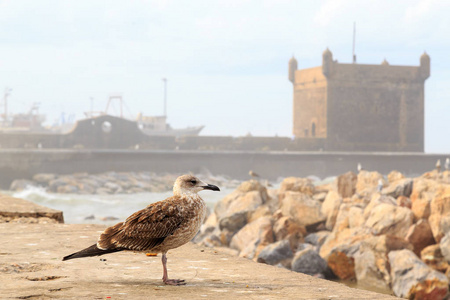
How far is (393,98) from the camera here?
149 feet

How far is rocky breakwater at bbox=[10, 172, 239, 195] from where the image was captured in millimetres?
31688

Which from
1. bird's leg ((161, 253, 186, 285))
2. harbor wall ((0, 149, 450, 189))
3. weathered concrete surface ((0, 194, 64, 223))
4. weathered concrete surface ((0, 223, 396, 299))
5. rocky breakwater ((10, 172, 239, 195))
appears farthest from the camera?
harbor wall ((0, 149, 450, 189))

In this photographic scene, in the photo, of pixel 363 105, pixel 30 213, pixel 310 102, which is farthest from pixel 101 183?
pixel 30 213

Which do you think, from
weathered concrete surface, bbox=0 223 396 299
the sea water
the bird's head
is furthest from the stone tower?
the bird's head

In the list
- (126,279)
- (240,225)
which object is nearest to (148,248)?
(126,279)

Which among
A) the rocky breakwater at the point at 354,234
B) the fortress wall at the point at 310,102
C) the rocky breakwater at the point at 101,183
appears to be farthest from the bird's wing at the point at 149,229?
the fortress wall at the point at 310,102

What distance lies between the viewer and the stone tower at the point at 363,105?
44.1 meters

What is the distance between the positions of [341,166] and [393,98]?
27.6 feet

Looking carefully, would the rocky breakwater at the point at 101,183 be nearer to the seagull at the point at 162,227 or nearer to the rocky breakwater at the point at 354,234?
the rocky breakwater at the point at 354,234

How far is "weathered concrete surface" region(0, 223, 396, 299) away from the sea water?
17.1 m

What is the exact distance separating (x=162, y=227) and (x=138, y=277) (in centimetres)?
47

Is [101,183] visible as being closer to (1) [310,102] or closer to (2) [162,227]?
(1) [310,102]

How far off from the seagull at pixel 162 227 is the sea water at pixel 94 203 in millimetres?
18090

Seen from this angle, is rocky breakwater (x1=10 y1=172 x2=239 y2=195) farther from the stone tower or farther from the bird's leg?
the bird's leg
